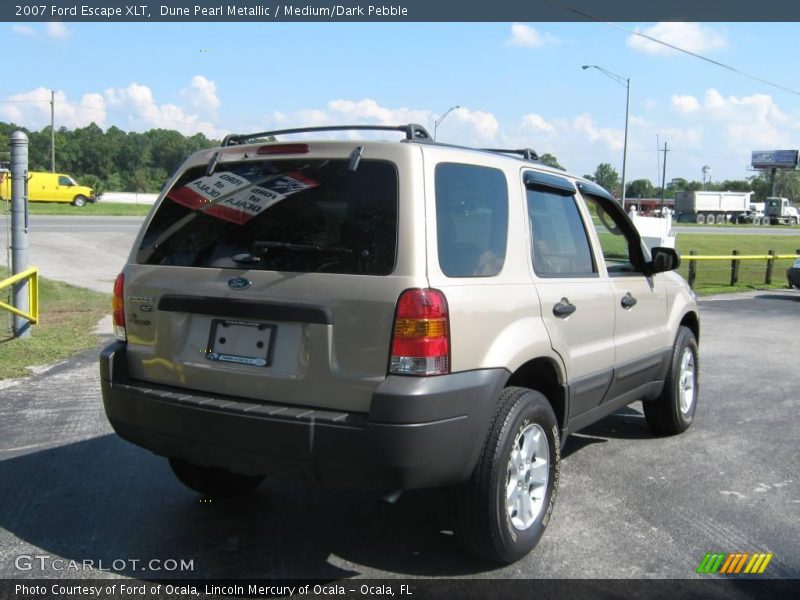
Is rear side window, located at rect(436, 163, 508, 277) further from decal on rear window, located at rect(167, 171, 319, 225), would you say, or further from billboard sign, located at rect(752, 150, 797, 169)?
billboard sign, located at rect(752, 150, 797, 169)

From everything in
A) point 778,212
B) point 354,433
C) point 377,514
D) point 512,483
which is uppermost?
point 778,212

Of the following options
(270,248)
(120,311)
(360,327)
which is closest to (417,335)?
(360,327)

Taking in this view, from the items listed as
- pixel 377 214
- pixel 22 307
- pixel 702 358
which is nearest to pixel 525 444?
pixel 377 214

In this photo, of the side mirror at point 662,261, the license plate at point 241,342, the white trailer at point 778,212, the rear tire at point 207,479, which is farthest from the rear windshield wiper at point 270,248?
the white trailer at point 778,212

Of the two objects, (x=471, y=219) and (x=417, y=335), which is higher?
(x=471, y=219)

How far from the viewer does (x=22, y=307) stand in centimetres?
939

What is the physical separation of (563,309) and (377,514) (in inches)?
60.2

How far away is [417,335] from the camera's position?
3137 millimetres

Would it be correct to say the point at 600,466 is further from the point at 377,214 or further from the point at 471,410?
the point at 377,214

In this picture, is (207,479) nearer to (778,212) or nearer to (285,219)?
(285,219)

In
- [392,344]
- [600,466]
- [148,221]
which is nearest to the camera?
[392,344]

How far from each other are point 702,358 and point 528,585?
262 inches

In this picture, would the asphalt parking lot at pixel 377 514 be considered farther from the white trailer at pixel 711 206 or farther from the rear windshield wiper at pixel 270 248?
the white trailer at pixel 711 206

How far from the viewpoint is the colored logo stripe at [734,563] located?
11.9 ft
